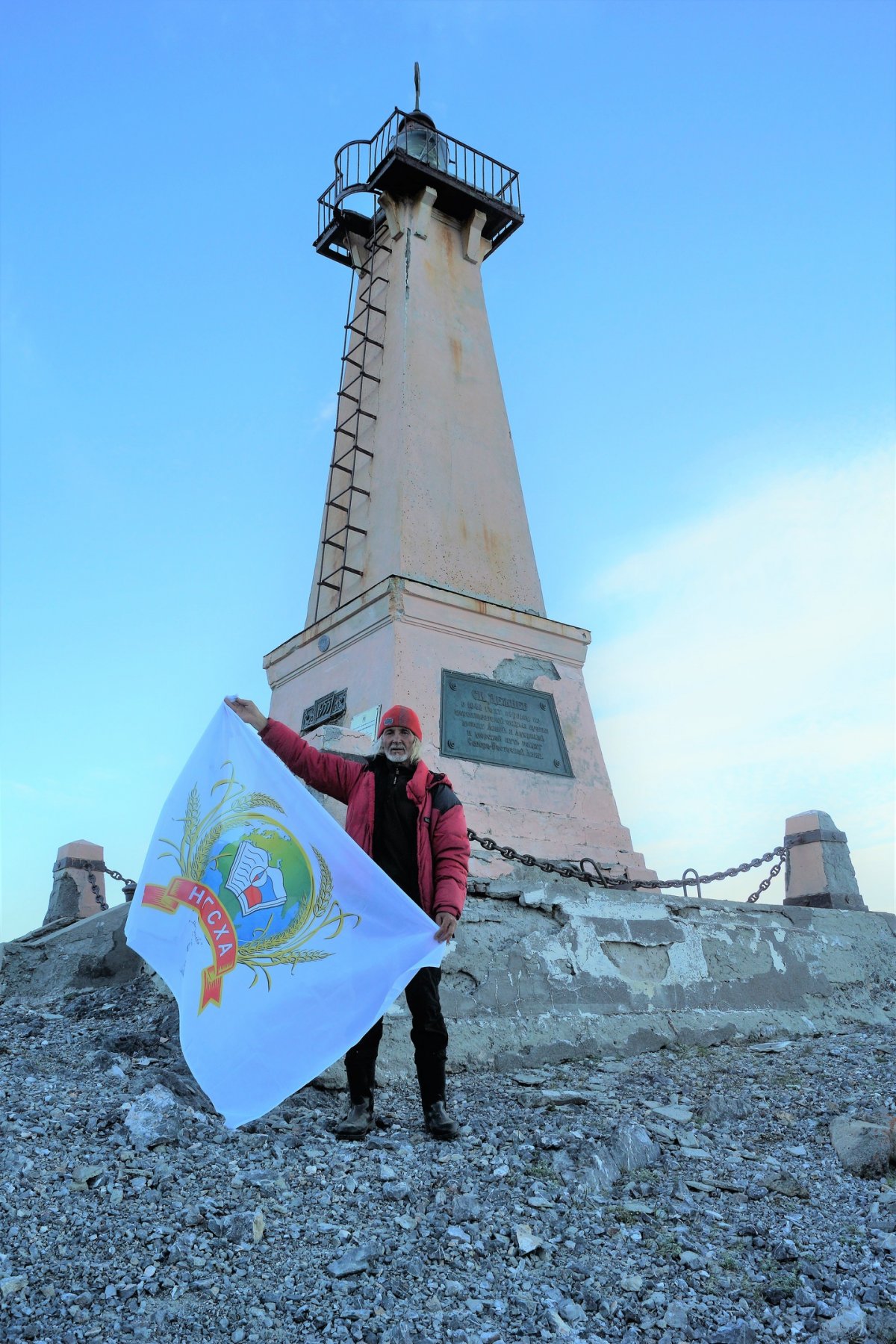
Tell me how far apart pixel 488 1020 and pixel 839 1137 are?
1.82m

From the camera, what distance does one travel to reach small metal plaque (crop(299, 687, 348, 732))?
23.0 feet

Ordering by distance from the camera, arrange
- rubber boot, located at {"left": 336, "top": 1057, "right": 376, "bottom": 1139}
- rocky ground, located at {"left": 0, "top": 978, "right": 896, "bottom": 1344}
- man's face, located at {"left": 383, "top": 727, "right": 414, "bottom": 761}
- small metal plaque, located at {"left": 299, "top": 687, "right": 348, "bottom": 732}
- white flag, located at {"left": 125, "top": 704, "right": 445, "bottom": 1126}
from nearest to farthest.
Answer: rocky ground, located at {"left": 0, "top": 978, "right": 896, "bottom": 1344} → white flag, located at {"left": 125, "top": 704, "right": 445, "bottom": 1126} → rubber boot, located at {"left": 336, "top": 1057, "right": 376, "bottom": 1139} → man's face, located at {"left": 383, "top": 727, "right": 414, "bottom": 761} → small metal plaque, located at {"left": 299, "top": 687, "right": 348, "bottom": 732}

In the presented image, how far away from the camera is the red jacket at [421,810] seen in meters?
3.68

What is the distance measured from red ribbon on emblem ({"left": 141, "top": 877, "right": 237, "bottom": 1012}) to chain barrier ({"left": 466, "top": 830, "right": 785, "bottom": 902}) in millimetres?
1590

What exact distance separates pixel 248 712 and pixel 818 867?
5670 mm

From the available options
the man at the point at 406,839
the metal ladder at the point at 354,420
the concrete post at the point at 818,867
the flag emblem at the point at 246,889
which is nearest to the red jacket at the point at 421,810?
the man at the point at 406,839

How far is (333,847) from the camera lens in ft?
11.9

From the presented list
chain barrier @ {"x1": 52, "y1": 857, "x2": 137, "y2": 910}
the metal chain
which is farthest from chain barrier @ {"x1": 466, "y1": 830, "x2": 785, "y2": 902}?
chain barrier @ {"x1": 52, "y1": 857, "x2": 137, "y2": 910}

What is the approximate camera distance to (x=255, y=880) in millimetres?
3619

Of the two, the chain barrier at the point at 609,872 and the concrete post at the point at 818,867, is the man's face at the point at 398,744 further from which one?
the concrete post at the point at 818,867

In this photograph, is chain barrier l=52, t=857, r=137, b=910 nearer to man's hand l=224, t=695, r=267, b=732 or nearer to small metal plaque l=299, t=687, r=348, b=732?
small metal plaque l=299, t=687, r=348, b=732

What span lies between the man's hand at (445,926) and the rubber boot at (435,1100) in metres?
0.52

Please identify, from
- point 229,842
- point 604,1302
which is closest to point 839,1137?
point 604,1302

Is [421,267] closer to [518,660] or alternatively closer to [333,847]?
[518,660]
